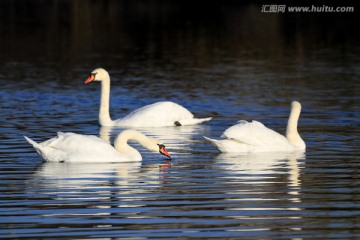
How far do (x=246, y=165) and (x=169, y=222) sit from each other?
446 cm

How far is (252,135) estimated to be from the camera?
52.4 ft

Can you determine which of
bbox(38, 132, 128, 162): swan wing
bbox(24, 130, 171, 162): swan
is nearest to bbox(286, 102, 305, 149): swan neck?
bbox(24, 130, 171, 162): swan

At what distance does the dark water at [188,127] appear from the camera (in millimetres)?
10734

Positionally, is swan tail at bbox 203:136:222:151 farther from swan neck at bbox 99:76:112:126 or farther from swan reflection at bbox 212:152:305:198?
swan neck at bbox 99:76:112:126

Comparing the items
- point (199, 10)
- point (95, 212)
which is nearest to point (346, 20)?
point (199, 10)

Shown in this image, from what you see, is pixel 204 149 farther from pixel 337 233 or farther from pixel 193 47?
pixel 193 47

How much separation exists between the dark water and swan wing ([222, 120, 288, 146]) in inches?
11.3

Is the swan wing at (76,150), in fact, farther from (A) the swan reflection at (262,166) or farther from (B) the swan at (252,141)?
(B) the swan at (252,141)

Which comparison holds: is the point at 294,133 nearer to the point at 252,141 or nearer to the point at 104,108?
the point at 252,141

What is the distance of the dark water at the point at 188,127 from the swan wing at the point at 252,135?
11.3 inches

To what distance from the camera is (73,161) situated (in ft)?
49.1

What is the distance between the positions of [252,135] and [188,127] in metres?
4.13

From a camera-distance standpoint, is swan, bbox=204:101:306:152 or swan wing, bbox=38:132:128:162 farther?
swan, bbox=204:101:306:152

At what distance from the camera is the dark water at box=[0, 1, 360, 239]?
10.7m
